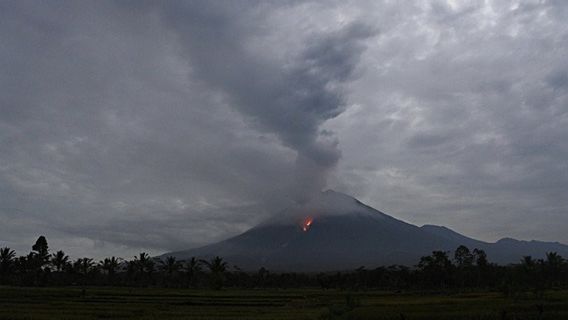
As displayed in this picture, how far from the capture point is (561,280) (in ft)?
323

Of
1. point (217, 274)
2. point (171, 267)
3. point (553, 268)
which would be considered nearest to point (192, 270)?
point (171, 267)

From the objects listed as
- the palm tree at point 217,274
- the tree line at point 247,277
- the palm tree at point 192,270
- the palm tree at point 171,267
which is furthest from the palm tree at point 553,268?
the palm tree at point 171,267

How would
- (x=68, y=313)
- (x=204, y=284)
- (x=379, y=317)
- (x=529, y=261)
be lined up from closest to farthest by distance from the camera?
(x=379, y=317)
(x=68, y=313)
(x=529, y=261)
(x=204, y=284)

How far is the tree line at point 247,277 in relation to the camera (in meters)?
97.5

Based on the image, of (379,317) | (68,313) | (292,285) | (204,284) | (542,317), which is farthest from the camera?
(292,285)

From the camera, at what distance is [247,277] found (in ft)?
389

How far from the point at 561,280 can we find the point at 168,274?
8055 centimetres

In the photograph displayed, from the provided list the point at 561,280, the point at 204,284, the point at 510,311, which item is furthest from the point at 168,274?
the point at 510,311

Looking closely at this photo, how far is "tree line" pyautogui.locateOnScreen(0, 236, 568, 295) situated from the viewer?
9750cm

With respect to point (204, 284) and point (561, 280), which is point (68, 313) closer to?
point (204, 284)

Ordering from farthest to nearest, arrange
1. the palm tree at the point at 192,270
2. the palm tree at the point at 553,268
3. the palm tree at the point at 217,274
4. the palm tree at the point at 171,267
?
the palm tree at the point at 171,267, the palm tree at the point at 192,270, the palm tree at the point at 217,274, the palm tree at the point at 553,268

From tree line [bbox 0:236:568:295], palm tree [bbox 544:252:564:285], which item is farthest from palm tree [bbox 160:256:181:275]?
palm tree [bbox 544:252:564:285]

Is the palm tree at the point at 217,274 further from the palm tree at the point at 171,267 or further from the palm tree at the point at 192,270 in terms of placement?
the palm tree at the point at 171,267

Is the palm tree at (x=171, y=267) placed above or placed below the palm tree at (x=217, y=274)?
above
